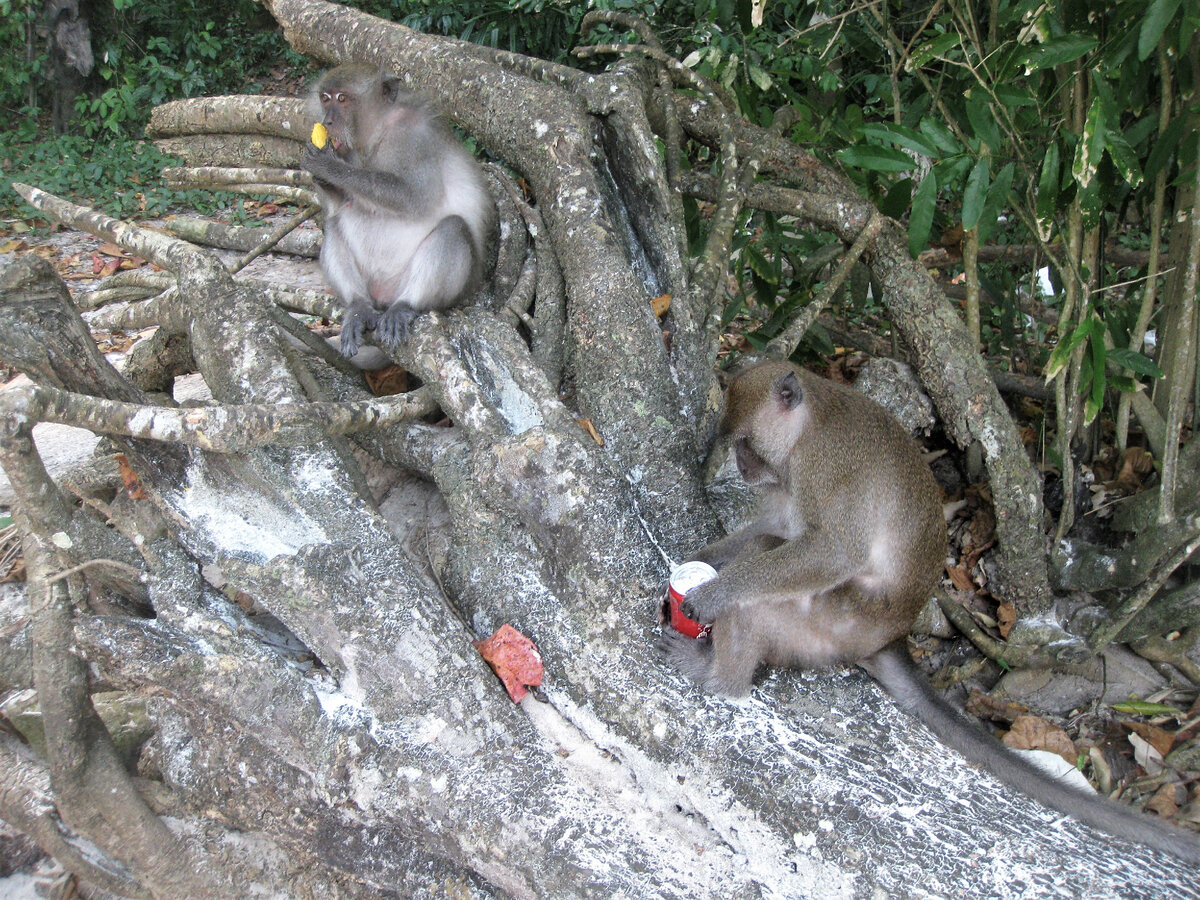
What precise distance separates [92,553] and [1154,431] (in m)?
4.04

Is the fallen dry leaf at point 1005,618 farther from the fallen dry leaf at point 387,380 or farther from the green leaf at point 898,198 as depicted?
the fallen dry leaf at point 387,380

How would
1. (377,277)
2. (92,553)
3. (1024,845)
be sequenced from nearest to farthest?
A: (1024,845) < (92,553) < (377,277)

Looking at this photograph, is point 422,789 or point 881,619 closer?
point 422,789

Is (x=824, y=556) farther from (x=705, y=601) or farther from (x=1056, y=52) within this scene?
(x=1056, y=52)

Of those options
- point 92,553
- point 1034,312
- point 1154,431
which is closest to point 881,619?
point 1154,431

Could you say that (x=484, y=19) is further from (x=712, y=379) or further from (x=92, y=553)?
(x=92, y=553)

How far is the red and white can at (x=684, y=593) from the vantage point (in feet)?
9.30

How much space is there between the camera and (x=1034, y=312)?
516 cm

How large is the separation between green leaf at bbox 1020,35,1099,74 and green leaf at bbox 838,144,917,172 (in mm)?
534

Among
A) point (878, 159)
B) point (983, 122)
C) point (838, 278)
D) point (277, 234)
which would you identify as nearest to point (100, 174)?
point (277, 234)

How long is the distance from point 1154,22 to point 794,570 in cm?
189

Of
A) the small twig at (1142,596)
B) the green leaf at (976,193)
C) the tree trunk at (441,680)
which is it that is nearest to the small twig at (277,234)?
the tree trunk at (441,680)

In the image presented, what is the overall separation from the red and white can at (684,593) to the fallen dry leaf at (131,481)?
182 centimetres

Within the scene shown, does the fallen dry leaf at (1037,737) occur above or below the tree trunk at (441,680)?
below
